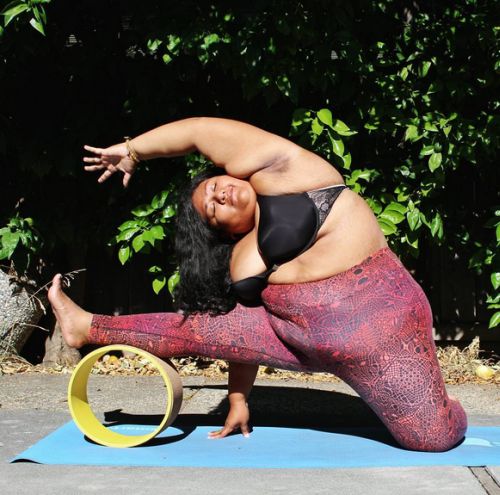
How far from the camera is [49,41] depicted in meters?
5.08

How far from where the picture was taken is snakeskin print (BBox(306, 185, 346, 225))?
3244mm

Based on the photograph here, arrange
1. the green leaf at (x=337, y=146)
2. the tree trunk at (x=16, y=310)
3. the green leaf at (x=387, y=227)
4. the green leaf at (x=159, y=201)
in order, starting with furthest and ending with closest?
the tree trunk at (x=16, y=310) → the green leaf at (x=159, y=201) → the green leaf at (x=387, y=227) → the green leaf at (x=337, y=146)

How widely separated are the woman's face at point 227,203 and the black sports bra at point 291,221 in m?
0.06

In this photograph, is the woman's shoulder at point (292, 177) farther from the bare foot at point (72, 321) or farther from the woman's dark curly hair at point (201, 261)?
the bare foot at point (72, 321)

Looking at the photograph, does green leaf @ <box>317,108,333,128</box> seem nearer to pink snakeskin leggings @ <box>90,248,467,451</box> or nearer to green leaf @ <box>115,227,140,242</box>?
green leaf @ <box>115,227,140,242</box>

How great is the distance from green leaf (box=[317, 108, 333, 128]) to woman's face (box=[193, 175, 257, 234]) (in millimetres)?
1331

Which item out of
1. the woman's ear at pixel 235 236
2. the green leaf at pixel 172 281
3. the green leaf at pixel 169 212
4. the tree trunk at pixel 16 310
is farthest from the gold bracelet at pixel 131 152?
the tree trunk at pixel 16 310

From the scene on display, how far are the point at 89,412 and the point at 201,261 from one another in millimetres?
773

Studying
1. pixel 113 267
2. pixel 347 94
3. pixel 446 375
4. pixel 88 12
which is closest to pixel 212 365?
pixel 113 267

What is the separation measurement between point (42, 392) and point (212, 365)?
1.17 meters

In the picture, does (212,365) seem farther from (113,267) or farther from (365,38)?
(365,38)

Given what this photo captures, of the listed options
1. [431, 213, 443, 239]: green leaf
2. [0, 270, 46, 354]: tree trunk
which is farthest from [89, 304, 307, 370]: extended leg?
[0, 270, 46, 354]: tree trunk

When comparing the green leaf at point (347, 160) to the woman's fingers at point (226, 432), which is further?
the green leaf at point (347, 160)

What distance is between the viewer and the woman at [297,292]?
3.23 meters
